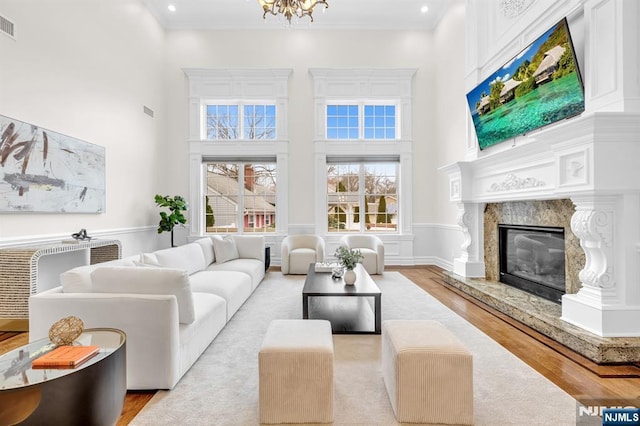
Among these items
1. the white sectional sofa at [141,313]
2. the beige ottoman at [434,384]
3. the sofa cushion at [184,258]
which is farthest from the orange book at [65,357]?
the sofa cushion at [184,258]

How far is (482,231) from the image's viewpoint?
492 centimetres

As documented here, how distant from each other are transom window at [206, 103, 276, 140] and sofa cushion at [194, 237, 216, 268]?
307 centimetres

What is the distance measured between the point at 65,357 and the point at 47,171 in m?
3.45

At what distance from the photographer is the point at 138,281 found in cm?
225

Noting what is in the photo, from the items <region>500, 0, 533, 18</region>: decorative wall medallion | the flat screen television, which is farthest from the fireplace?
<region>500, 0, 533, 18</region>: decorative wall medallion

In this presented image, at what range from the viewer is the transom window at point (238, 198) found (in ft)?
23.6

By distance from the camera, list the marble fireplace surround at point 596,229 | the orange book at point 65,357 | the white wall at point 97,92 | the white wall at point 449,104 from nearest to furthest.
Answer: the orange book at point 65,357
the marble fireplace surround at point 596,229
the white wall at point 97,92
the white wall at point 449,104

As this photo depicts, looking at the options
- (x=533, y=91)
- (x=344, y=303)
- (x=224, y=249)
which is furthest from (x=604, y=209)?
(x=224, y=249)

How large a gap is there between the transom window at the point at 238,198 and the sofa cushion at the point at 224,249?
193cm

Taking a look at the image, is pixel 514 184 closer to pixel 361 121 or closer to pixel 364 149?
pixel 364 149

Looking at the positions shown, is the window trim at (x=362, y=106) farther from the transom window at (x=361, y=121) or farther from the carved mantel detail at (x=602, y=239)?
the carved mantel detail at (x=602, y=239)

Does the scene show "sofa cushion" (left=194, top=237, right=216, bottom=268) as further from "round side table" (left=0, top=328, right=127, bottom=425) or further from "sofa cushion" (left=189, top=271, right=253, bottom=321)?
"round side table" (left=0, top=328, right=127, bottom=425)

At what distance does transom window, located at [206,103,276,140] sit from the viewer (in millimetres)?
7203

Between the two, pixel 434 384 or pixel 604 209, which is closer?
pixel 434 384
